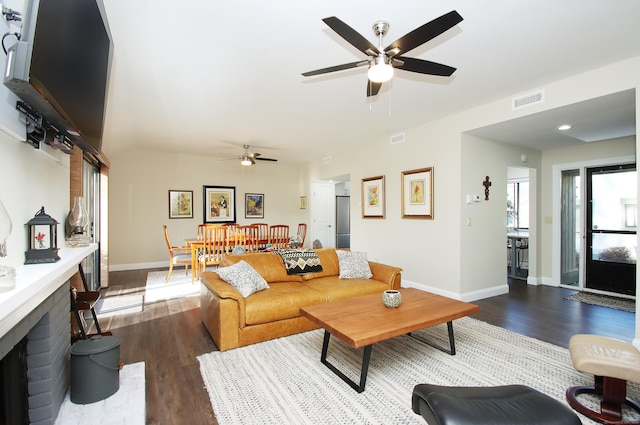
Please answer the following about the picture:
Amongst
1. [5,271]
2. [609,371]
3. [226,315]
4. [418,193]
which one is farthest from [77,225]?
[418,193]

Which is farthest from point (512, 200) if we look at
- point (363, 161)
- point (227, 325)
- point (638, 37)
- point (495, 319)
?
point (227, 325)

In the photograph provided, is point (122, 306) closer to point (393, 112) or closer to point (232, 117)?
point (232, 117)

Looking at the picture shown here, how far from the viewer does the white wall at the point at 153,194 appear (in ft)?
21.7

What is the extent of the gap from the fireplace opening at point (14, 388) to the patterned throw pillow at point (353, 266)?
290cm

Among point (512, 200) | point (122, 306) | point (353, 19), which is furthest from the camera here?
point (512, 200)

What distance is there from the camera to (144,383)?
225 cm

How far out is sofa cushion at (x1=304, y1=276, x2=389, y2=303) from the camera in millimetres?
3365

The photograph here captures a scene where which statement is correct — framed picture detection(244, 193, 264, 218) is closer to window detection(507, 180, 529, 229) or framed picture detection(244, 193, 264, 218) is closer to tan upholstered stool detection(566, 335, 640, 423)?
window detection(507, 180, 529, 229)

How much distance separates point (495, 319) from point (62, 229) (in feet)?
14.5

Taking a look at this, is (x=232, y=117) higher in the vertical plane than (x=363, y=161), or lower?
higher

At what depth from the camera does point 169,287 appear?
5.10m

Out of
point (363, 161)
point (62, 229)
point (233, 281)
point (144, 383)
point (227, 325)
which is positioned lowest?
point (144, 383)

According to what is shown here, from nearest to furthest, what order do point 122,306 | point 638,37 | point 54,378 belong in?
point 54,378, point 638,37, point 122,306

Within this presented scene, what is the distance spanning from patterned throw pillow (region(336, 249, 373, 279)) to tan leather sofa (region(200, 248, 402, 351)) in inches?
3.6
